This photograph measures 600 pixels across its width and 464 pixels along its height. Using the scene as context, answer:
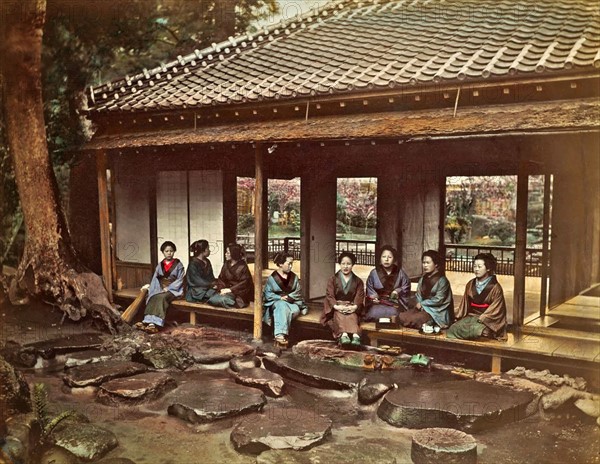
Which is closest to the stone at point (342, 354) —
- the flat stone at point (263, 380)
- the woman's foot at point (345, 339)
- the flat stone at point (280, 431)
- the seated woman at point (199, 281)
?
the woman's foot at point (345, 339)

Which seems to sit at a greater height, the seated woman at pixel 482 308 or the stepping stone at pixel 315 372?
the seated woman at pixel 482 308

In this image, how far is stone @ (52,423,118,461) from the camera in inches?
207

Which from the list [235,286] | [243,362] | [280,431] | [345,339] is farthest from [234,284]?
[280,431]

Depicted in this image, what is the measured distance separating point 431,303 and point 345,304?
1.23 m

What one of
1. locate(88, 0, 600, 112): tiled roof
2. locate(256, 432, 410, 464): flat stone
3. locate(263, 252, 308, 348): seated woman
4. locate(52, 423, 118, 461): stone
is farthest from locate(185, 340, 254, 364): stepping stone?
locate(88, 0, 600, 112): tiled roof

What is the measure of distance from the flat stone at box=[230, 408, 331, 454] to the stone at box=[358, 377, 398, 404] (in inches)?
28.3

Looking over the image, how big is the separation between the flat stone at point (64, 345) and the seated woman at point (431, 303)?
4763mm

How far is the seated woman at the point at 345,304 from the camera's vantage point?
769 cm

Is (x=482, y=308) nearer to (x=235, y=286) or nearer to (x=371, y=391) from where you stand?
(x=371, y=391)

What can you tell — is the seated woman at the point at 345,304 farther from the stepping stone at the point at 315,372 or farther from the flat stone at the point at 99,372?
the flat stone at the point at 99,372

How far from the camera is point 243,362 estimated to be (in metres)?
7.51

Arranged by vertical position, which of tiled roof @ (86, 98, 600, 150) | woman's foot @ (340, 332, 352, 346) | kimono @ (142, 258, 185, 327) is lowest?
woman's foot @ (340, 332, 352, 346)

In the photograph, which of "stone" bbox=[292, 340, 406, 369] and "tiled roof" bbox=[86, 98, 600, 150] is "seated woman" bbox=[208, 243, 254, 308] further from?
"tiled roof" bbox=[86, 98, 600, 150]

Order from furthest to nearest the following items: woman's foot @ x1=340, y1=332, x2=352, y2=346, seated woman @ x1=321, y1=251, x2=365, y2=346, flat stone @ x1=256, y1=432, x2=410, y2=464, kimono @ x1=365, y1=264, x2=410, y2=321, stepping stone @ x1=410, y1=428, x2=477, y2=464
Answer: kimono @ x1=365, y1=264, x2=410, y2=321 < seated woman @ x1=321, y1=251, x2=365, y2=346 < woman's foot @ x1=340, y1=332, x2=352, y2=346 < flat stone @ x1=256, y1=432, x2=410, y2=464 < stepping stone @ x1=410, y1=428, x2=477, y2=464
